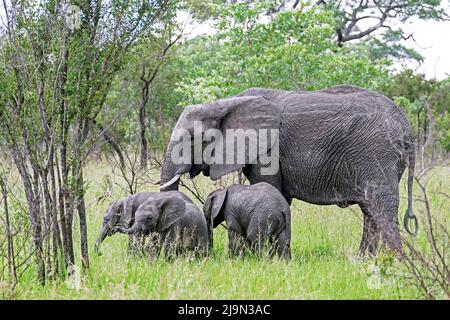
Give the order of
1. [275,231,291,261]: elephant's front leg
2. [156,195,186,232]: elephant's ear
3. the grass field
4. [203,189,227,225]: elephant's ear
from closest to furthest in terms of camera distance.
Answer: the grass field
[156,195,186,232]: elephant's ear
[275,231,291,261]: elephant's front leg
[203,189,227,225]: elephant's ear

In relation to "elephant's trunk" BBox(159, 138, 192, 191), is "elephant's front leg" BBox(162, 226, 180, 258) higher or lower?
lower

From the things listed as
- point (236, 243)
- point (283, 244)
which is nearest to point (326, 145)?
point (283, 244)

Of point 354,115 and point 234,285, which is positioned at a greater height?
point 354,115

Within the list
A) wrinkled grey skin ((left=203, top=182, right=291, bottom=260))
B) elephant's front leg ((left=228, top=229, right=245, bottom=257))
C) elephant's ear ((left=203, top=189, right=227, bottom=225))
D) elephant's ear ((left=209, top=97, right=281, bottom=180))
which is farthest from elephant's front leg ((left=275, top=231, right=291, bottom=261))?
elephant's ear ((left=209, top=97, right=281, bottom=180))

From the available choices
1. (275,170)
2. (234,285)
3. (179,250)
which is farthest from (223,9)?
(234,285)

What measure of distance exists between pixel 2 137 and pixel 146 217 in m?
1.50

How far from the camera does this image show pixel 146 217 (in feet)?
22.4

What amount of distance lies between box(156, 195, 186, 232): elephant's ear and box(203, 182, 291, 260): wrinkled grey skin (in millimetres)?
460

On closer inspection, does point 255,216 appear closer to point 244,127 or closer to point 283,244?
point 283,244

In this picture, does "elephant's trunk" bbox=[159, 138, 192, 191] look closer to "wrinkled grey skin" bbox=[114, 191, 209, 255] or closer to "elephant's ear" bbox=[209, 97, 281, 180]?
"elephant's ear" bbox=[209, 97, 281, 180]

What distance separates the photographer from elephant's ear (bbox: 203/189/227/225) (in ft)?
23.9

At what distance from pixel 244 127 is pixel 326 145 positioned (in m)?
0.85

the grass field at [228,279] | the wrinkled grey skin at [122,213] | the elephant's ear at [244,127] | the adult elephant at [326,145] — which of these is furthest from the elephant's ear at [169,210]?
the elephant's ear at [244,127]
